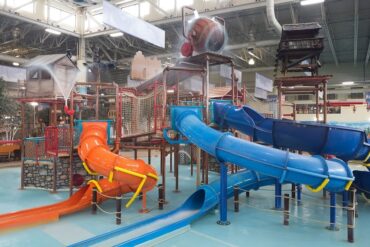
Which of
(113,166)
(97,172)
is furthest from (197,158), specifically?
(97,172)

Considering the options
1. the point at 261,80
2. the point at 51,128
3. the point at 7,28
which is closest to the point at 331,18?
the point at 261,80

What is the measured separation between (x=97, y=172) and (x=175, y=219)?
5.74ft

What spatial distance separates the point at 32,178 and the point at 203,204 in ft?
17.4

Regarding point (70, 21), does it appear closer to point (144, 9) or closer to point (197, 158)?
point (144, 9)

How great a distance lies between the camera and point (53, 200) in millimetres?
7152

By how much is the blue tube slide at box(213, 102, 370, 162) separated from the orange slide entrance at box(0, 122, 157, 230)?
2.17 metres

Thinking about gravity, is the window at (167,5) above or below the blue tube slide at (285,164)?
above

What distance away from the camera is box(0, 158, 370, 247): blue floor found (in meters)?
4.68

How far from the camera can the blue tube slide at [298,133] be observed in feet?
16.4

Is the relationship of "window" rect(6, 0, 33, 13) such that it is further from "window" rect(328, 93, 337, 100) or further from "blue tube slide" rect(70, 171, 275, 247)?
"window" rect(328, 93, 337, 100)

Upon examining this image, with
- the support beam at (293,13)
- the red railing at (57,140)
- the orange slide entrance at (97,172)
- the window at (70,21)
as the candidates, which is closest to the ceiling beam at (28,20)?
the window at (70,21)

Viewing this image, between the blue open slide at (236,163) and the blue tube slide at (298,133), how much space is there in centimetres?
54

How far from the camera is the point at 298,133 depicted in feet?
18.0

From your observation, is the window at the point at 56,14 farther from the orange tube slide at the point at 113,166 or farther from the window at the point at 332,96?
the window at the point at 332,96
